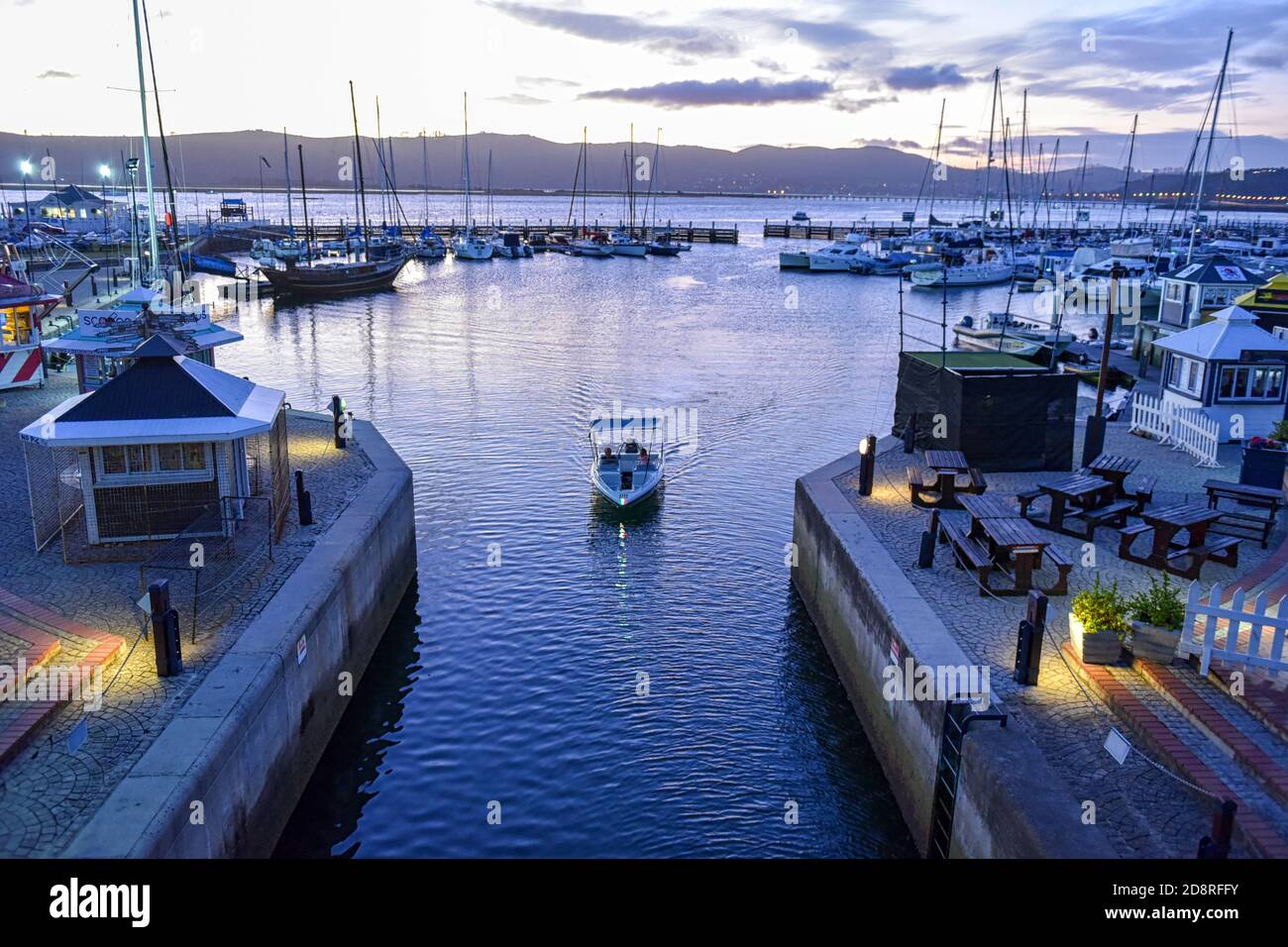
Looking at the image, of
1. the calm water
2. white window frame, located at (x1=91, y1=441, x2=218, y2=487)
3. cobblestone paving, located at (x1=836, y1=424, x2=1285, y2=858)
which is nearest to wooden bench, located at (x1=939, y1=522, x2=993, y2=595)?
cobblestone paving, located at (x1=836, y1=424, x2=1285, y2=858)

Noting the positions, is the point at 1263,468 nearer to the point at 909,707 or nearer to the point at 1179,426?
the point at 1179,426

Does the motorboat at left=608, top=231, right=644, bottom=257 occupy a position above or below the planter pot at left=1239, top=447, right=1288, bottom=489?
above

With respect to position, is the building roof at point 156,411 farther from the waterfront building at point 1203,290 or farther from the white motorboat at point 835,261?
the white motorboat at point 835,261

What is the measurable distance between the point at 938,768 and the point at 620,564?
10383mm

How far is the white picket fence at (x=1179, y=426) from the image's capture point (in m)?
22.7

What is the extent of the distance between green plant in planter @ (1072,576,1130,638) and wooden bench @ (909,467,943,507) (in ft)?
21.2

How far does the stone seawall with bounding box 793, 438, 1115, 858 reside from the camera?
9273 millimetres

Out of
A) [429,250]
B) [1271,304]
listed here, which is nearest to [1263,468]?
[1271,304]

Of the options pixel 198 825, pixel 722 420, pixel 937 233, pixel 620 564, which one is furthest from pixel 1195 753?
pixel 937 233

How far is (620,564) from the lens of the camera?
68.5ft

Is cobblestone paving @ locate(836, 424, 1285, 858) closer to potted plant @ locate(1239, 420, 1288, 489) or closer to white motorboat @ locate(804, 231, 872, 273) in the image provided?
potted plant @ locate(1239, 420, 1288, 489)

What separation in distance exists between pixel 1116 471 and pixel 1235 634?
24.2ft

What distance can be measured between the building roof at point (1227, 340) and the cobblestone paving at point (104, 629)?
64.7 ft
